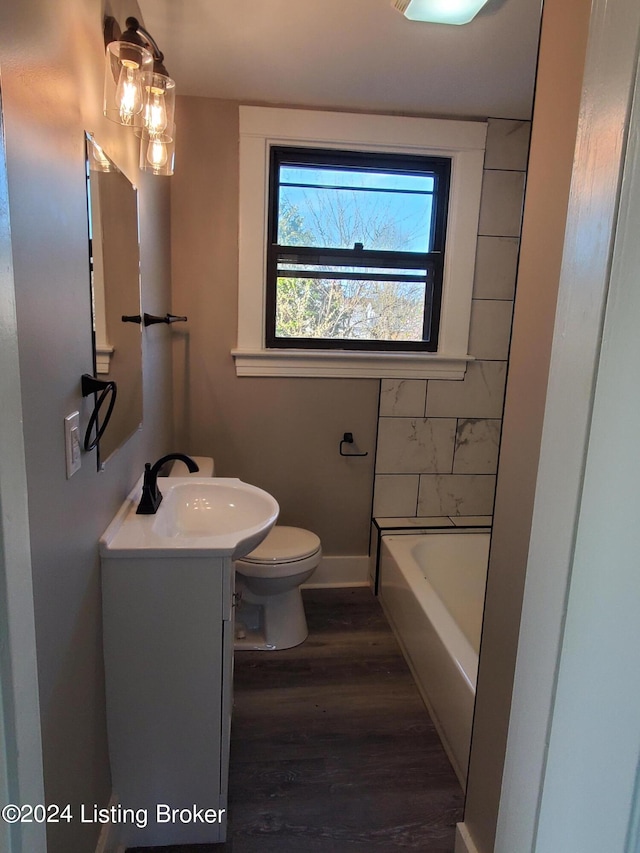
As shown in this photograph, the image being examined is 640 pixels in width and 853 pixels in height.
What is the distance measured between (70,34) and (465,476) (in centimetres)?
249

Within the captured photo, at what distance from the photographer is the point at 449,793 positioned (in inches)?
65.2

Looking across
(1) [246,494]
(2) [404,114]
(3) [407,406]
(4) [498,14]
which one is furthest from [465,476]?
(4) [498,14]

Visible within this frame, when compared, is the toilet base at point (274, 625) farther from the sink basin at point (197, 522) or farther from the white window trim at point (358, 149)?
the white window trim at point (358, 149)

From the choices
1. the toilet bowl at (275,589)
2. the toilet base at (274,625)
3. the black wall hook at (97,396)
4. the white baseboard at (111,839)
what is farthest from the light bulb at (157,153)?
the white baseboard at (111,839)

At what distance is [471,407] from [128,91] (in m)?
2.12

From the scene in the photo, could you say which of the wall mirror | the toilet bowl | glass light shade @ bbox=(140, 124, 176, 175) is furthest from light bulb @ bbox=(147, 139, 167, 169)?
the toilet bowl

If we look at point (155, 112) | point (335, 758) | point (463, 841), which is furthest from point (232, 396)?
point (463, 841)

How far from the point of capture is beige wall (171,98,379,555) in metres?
2.46

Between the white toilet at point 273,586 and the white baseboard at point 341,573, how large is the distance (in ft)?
1.45

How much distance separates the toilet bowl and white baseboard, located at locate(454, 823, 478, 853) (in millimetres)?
1057

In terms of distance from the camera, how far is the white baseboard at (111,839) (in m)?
1.29

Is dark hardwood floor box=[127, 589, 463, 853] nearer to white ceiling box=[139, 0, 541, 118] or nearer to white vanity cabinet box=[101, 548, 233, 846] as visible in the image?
white vanity cabinet box=[101, 548, 233, 846]

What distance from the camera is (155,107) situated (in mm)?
1503

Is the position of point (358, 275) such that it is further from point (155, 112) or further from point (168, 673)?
point (168, 673)
